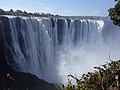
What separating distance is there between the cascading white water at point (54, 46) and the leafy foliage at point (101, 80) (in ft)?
91.1

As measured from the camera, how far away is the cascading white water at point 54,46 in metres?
31.2

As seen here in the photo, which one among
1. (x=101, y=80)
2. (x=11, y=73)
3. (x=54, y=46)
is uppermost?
(x=101, y=80)

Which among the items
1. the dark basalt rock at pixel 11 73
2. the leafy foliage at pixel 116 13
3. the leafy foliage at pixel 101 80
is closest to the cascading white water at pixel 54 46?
the dark basalt rock at pixel 11 73

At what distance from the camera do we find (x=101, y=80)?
2.07 meters

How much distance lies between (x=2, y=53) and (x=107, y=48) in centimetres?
2558

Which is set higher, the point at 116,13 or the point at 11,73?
the point at 116,13

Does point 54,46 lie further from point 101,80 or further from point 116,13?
point 101,80

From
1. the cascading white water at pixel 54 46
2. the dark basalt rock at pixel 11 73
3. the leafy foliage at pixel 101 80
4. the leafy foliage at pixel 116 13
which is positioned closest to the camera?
the leafy foliage at pixel 101 80

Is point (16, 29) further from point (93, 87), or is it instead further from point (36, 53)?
point (93, 87)

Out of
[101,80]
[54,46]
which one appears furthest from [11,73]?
[101,80]

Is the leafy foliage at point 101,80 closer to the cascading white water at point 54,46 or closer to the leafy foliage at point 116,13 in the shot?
the leafy foliage at point 116,13

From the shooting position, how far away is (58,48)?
125ft

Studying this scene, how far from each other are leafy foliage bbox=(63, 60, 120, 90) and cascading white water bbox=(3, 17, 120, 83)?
1093 inches

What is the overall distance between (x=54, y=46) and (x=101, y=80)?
3493cm
